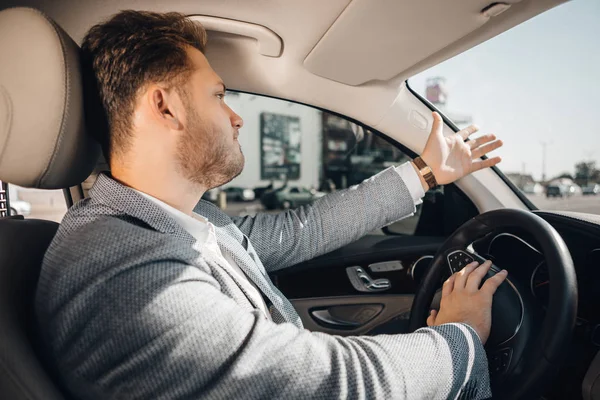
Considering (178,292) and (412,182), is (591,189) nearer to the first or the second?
(412,182)

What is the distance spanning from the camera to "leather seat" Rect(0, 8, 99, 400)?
3.38 feet

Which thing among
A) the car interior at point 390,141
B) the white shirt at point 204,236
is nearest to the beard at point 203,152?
the white shirt at point 204,236

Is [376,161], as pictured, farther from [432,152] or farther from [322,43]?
[322,43]

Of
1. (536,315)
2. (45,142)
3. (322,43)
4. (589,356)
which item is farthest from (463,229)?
(45,142)

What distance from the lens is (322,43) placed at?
172 cm

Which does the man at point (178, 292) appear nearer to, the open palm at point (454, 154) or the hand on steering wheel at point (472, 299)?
the hand on steering wheel at point (472, 299)

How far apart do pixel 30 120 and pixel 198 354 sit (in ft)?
2.25

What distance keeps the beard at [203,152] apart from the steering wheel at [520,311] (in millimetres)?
750

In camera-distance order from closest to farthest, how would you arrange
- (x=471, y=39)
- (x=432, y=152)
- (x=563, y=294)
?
1. (x=563, y=294)
2. (x=471, y=39)
3. (x=432, y=152)

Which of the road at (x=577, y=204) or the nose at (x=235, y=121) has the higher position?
the nose at (x=235, y=121)

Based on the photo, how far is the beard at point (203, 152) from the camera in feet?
3.99

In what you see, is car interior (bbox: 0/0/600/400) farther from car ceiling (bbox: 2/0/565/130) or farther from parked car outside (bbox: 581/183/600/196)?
parked car outside (bbox: 581/183/600/196)

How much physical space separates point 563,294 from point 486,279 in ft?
0.82

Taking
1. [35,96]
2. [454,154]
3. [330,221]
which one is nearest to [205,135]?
[35,96]
